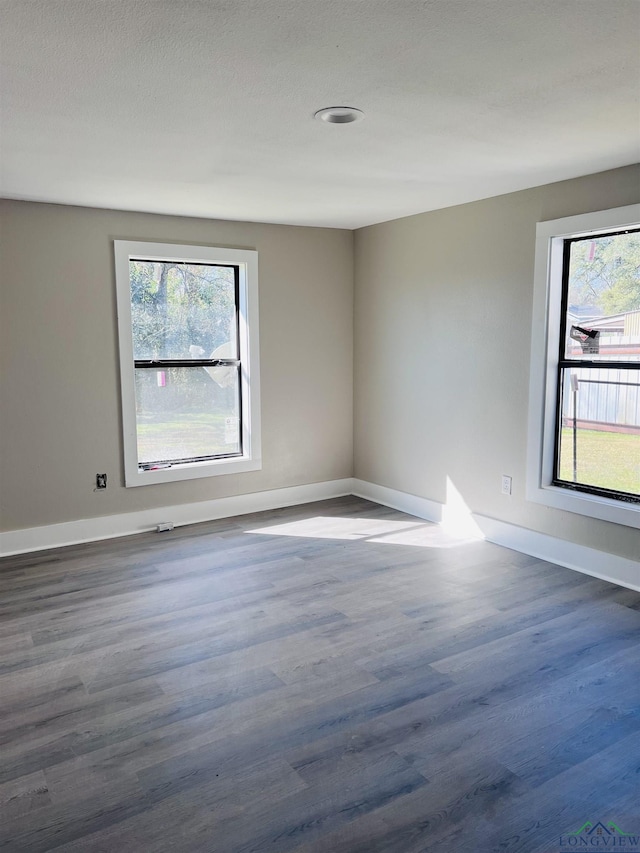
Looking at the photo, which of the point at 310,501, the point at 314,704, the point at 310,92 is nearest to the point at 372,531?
the point at 310,501

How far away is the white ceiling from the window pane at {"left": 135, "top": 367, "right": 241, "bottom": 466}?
1.43m

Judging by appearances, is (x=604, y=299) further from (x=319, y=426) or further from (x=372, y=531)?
(x=319, y=426)

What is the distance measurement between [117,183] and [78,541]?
2.37m

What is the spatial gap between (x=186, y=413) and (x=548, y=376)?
259 centimetres

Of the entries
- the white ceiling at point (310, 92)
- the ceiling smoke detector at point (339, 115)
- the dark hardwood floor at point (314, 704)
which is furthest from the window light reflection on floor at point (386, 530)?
the ceiling smoke detector at point (339, 115)

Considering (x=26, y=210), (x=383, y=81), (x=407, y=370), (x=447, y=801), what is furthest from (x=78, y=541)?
(x=383, y=81)

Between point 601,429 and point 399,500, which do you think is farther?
point 399,500

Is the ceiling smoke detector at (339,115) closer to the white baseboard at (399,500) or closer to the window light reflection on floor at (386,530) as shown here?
the window light reflection on floor at (386,530)

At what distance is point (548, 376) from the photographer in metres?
3.77

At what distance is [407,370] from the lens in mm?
4852

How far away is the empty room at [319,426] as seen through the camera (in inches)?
72.7

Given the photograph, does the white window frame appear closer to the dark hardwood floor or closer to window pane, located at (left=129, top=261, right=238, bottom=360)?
the dark hardwood floor

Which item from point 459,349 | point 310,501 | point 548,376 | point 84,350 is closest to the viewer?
point 548,376

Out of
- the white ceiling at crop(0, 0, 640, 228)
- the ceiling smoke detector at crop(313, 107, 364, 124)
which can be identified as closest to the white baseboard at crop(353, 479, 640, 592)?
the white ceiling at crop(0, 0, 640, 228)
